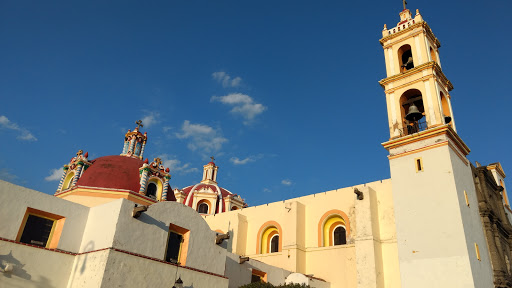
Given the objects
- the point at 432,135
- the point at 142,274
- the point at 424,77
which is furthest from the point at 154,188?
the point at 424,77

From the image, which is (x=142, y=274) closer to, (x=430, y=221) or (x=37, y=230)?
(x=37, y=230)

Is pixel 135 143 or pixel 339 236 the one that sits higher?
pixel 135 143

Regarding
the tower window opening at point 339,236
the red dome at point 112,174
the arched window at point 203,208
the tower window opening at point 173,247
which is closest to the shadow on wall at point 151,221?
the tower window opening at point 173,247

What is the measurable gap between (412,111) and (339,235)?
7.11 meters

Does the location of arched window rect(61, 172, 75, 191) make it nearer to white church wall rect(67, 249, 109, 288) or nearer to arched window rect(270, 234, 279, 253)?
white church wall rect(67, 249, 109, 288)

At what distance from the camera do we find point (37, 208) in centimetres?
1064

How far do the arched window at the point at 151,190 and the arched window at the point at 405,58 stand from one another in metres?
13.0

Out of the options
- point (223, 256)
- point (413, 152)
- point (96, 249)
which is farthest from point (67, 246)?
point (413, 152)

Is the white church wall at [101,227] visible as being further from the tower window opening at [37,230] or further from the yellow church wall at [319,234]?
the yellow church wall at [319,234]

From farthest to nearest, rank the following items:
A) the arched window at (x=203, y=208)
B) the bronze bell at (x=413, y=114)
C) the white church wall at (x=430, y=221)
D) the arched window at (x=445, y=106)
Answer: the arched window at (x=203, y=208)
the arched window at (x=445, y=106)
the bronze bell at (x=413, y=114)
the white church wall at (x=430, y=221)

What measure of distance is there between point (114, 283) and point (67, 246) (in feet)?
7.14

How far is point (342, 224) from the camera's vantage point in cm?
1927

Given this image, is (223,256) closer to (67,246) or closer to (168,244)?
(168,244)

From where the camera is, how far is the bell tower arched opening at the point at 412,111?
16078 mm
